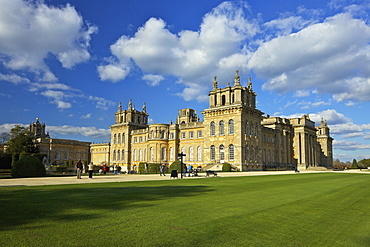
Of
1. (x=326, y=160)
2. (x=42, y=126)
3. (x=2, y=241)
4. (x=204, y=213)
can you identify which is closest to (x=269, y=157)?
(x=326, y=160)

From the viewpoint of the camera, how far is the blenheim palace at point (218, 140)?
5044 centimetres

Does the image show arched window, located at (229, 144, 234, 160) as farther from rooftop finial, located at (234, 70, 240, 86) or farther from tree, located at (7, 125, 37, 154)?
tree, located at (7, 125, 37, 154)

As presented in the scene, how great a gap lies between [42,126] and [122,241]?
101 meters

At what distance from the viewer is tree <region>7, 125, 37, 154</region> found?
231 feet

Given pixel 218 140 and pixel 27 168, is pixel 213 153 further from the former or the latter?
pixel 27 168

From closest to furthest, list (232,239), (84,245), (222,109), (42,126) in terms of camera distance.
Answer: (84,245), (232,239), (222,109), (42,126)

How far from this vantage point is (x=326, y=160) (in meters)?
88.4

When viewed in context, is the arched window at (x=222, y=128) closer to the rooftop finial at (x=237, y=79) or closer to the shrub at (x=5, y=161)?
the rooftop finial at (x=237, y=79)

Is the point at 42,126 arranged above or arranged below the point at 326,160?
above

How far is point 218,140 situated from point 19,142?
50.4 meters

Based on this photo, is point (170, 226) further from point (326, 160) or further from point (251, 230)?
point (326, 160)

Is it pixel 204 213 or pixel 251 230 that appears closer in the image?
pixel 251 230

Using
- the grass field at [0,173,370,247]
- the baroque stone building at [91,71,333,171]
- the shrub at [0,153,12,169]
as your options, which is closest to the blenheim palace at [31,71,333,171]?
the baroque stone building at [91,71,333,171]

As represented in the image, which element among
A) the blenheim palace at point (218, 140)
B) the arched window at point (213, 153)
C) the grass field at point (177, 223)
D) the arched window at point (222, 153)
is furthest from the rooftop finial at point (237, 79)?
the grass field at point (177, 223)
